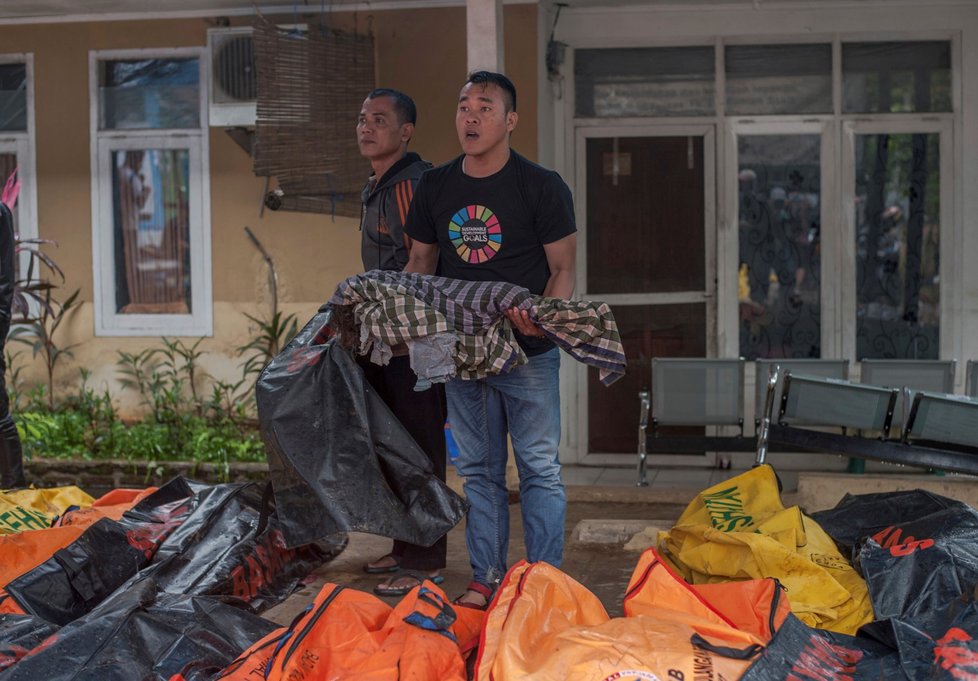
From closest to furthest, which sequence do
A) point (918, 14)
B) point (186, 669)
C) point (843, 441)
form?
point (186, 669) < point (843, 441) < point (918, 14)

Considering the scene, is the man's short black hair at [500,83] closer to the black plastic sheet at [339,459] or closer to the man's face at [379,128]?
the man's face at [379,128]

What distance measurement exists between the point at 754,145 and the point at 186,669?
5554 millimetres

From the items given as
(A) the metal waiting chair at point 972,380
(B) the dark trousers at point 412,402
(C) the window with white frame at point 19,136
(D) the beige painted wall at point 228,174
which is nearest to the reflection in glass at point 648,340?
(D) the beige painted wall at point 228,174

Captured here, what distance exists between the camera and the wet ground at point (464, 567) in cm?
470

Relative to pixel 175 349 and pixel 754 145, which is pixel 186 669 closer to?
pixel 175 349

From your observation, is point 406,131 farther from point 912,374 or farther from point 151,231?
point 151,231

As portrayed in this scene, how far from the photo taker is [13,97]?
845cm

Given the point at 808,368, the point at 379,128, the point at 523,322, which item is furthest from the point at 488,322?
the point at 808,368

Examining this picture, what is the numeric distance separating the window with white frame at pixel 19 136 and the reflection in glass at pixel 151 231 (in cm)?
64

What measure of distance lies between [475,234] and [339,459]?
99 cm

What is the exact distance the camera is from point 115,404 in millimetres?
8367

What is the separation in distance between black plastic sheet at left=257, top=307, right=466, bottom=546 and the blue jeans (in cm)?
14

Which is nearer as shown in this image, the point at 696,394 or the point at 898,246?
the point at 696,394

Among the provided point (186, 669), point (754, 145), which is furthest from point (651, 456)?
point (186, 669)
